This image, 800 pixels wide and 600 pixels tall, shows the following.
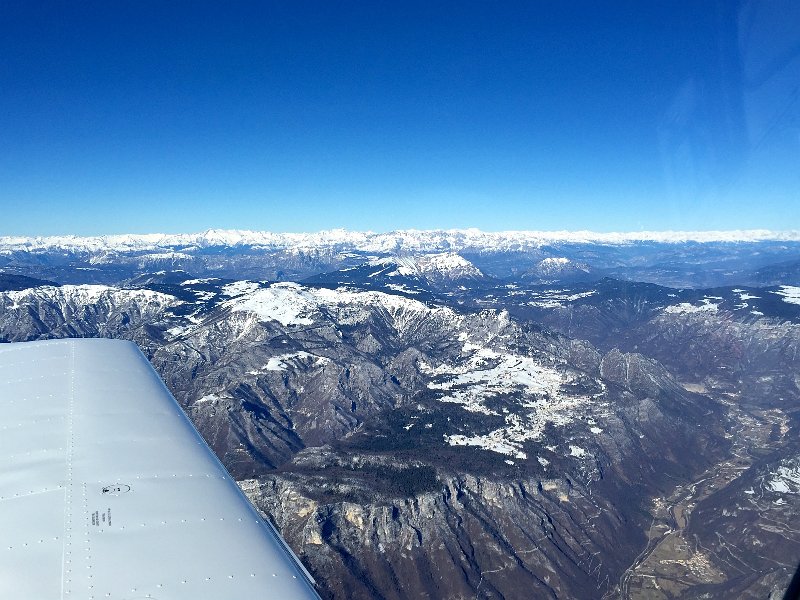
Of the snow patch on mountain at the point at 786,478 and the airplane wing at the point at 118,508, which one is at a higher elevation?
the airplane wing at the point at 118,508

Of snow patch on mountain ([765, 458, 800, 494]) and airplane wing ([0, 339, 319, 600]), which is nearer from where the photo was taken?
airplane wing ([0, 339, 319, 600])

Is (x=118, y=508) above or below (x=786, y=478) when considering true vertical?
above

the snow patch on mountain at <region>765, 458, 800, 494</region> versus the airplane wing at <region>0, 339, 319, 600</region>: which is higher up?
the airplane wing at <region>0, 339, 319, 600</region>

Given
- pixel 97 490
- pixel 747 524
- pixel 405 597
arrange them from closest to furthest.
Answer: pixel 97 490, pixel 405 597, pixel 747 524

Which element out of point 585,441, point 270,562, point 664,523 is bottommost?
point 664,523

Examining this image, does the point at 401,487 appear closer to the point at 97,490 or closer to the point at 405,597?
the point at 405,597

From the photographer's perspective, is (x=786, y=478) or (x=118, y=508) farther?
(x=786, y=478)

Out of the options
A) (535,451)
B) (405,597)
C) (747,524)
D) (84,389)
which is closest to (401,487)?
(405,597)

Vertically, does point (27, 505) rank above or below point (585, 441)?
above
